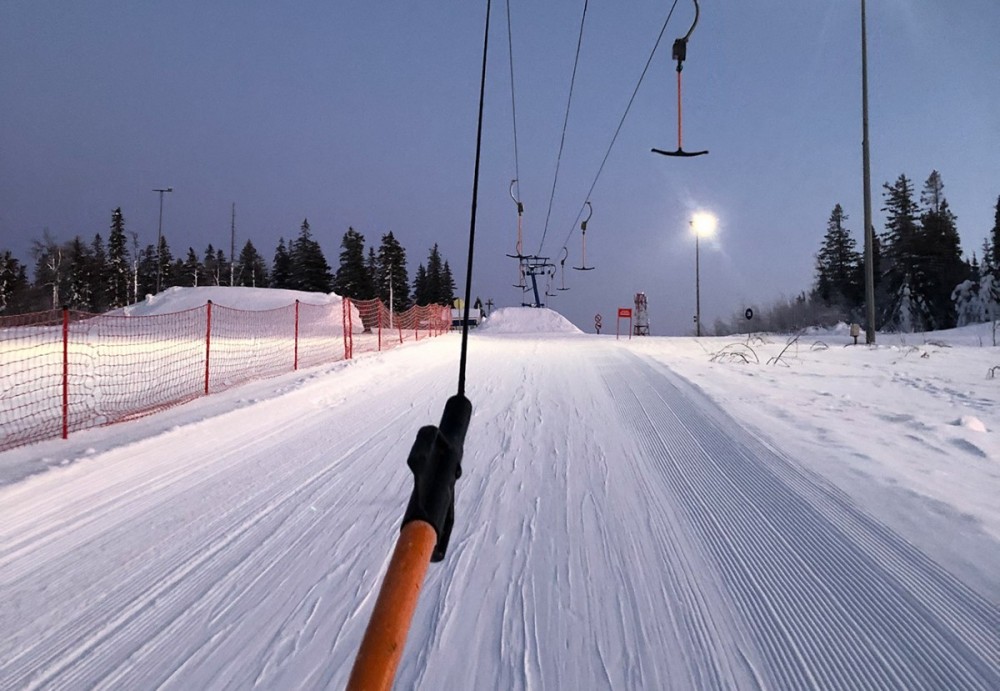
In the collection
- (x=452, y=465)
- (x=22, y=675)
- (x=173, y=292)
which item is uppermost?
(x=173, y=292)

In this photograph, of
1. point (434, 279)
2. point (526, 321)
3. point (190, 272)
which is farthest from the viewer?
point (434, 279)

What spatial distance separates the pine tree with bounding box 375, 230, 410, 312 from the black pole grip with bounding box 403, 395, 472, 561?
63.1 meters

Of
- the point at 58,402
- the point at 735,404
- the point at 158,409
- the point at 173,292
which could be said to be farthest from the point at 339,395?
the point at 173,292

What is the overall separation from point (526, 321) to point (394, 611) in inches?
2110

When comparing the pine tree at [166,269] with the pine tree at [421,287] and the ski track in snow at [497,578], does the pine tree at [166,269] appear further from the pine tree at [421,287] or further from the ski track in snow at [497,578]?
the ski track in snow at [497,578]

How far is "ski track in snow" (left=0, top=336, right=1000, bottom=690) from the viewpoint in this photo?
2340mm

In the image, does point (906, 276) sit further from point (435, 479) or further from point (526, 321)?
point (435, 479)

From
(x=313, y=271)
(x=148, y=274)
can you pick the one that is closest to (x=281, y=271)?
(x=313, y=271)

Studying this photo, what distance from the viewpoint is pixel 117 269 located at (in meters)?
64.2

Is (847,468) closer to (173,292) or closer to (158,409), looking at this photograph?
(158,409)

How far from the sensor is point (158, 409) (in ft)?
26.6

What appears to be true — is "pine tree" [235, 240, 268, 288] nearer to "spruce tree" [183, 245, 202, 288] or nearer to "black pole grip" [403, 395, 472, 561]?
"spruce tree" [183, 245, 202, 288]

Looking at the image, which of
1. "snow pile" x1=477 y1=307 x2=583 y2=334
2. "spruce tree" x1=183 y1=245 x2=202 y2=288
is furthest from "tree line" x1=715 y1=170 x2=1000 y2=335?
"spruce tree" x1=183 y1=245 x2=202 y2=288

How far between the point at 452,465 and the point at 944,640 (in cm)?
274
